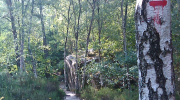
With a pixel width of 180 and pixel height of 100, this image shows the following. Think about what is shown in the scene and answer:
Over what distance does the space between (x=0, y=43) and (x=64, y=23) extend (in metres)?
4.64

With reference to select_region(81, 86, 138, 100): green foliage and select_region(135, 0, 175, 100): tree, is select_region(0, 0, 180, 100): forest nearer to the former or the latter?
select_region(81, 86, 138, 100): green foliage

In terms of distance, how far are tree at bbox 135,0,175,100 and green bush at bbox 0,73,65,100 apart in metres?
5.54

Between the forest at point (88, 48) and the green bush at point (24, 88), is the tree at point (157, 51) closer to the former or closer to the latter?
the forest at point (88, 48)

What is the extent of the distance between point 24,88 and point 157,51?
6.54 metres

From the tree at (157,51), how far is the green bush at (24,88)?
554 centimetres

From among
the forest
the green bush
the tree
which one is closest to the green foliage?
the forest

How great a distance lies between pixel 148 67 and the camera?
1757 millimetres

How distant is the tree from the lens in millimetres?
1722

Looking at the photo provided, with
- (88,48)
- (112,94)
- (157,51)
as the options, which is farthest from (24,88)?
(157,51)

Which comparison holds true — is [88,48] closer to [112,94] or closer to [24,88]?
[112,94]

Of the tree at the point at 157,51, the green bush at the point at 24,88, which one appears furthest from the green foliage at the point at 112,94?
the tree at the point at 157,51

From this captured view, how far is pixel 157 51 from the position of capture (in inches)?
67.9

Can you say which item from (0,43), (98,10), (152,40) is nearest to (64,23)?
(98,10)

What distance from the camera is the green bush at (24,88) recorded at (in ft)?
22.2
